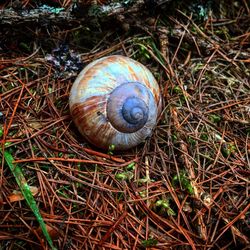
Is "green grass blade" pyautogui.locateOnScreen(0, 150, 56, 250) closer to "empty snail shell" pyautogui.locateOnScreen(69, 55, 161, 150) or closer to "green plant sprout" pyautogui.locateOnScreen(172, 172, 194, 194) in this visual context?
"empty snail shell" pyautogui.locateOnScreen(69, 55, 161, 150)

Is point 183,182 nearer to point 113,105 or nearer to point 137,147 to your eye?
point 137,147

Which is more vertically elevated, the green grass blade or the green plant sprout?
the green grass blade

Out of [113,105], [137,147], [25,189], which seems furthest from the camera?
[137,147]

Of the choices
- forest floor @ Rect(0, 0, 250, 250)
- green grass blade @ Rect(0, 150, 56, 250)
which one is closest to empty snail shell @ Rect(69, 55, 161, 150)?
forest floor @ Rect(0, 0, 250, 250)

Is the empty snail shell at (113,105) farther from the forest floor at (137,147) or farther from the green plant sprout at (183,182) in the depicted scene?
the green plant sprout at (183,182)

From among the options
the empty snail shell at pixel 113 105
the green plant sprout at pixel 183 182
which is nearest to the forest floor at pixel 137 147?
the green plant sprout at pixel 183 182

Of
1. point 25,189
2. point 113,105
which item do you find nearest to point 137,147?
point 113,105
